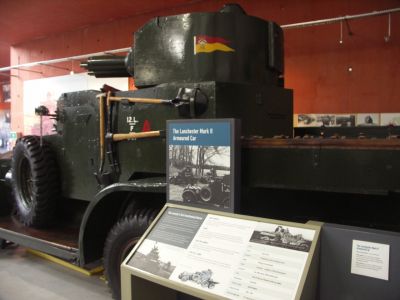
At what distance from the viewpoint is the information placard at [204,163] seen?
2.10 metres

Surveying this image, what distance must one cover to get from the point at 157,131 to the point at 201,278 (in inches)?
56.4

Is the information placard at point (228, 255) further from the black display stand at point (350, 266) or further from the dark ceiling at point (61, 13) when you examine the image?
the dark ceiling at point (61, 13)

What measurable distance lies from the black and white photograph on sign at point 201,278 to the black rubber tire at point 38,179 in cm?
262

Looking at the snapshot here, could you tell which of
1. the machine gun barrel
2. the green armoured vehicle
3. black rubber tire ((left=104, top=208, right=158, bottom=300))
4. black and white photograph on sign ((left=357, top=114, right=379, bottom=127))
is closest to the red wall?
black and white photograph on sign ((left=357, top=114, right=379, bottom=127))

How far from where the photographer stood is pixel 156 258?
6.72ft

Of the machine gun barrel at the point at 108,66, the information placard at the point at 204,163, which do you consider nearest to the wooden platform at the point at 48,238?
the information placard at the point at 204,163

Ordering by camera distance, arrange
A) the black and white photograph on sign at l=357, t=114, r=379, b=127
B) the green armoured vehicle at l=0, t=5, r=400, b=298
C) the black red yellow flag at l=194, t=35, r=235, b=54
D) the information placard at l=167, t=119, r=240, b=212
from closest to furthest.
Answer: the information placard at l=167, t=119, r=240, b=212 < the green armoured vehicle at l=0, t=5, r=400, b=298 < the black red yellow flag at l=194, t=35, r=235, b=54 < the black and white photograph on sign at l=357, t=114, r=379, b=127

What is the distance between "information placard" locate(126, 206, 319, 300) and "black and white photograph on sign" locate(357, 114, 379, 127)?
481 cm

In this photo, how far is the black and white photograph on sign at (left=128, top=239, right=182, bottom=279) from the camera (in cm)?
197

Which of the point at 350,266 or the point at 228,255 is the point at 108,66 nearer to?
the point at 228,255

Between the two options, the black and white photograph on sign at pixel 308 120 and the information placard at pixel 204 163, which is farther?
the black and white photograph on sign at pixel 308 120

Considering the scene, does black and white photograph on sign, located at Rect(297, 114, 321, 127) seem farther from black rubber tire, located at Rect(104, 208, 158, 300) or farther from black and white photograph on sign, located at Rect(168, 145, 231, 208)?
black and white photograph on sign, located at Rect(168, 145, 231, 208)

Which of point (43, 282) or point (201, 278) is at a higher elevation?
point (201, 278)

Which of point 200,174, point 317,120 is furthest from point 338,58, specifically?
point 200,174
